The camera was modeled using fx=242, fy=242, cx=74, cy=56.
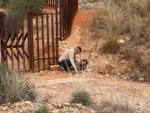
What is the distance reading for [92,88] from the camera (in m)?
5.67

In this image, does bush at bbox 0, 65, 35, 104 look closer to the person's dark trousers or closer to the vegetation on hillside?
the person's dark trousers

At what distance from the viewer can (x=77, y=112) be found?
3.94m

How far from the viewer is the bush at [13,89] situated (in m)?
4.37

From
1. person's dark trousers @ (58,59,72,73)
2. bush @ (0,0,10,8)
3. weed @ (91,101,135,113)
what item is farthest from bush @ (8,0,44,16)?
weed @ (91,101,135,113)

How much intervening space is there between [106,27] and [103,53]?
3.38 feet

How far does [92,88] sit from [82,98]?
3.73 ft

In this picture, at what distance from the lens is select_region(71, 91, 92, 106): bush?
456 centimetres

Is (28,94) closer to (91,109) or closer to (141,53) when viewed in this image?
(91,109)

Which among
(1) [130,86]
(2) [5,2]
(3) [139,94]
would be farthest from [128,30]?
(2) [5,2]

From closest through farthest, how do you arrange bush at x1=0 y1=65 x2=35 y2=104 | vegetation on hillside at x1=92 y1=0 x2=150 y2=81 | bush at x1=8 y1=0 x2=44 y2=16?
bush at x1=0 y1=65 x2=35 y2=104, vegetation on hillside at x1=92 y1=0 x2=150 y2=81, bush at x1=8 y1=0 x2=44 y2=16

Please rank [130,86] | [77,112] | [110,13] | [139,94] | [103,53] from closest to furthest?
[77,112] → [139,94] → [130,86] → [103,53] → [110,13]

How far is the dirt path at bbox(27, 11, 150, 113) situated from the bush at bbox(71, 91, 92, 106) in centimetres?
12

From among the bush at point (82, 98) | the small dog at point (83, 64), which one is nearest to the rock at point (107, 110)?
the bush at point (82, 98)

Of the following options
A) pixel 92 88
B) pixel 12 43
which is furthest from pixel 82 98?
pixel 12 43
